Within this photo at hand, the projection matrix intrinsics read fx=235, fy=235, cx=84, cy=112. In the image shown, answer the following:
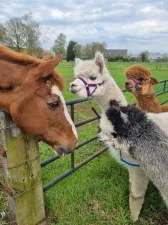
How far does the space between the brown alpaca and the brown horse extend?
1897 mm

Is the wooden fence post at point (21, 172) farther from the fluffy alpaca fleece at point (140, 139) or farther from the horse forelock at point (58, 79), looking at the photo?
the fluffy alpaca fleece at point (140, 139)

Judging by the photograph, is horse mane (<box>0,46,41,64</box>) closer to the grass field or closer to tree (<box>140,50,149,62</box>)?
the grass field

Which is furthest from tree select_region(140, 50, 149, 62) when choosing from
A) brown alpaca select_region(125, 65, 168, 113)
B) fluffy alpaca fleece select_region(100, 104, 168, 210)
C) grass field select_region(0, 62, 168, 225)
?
fluffy alpaca fleece select_region(100, 104, 168, 210)

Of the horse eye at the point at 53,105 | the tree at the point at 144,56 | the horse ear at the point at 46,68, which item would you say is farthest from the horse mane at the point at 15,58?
the tree at the point at 144,56

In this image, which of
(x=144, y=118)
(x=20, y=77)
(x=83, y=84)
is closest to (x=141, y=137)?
(x=144, y=118)

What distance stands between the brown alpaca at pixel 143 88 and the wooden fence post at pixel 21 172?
1.91 m

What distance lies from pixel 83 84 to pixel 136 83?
890 millimetres

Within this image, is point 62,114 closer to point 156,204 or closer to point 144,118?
point 144,118

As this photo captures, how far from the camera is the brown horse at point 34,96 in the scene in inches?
61.0

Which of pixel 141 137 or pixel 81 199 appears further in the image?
pixel 81 199

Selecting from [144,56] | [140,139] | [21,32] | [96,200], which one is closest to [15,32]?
[21,32]

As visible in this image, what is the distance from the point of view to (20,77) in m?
1.56

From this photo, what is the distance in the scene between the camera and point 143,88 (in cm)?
333

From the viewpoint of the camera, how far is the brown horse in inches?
61.0
